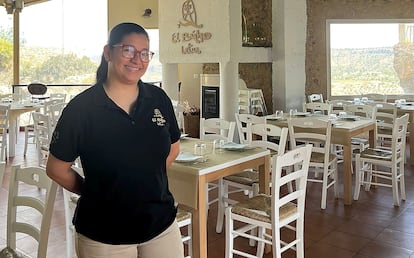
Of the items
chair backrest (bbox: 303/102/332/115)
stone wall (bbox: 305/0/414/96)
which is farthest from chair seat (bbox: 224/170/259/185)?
Answer: stone wall (bbox: 305/0/414/96)

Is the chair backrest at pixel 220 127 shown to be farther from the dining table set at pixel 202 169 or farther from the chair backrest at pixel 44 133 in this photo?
the chair backrest at pixel 44 133

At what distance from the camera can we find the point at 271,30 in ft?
23.6

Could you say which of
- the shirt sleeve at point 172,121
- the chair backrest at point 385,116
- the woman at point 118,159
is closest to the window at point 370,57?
the chair backrest at point 385,116

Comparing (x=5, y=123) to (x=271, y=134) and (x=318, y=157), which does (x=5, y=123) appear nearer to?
(x=271, y=134)

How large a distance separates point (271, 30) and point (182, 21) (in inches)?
61.9

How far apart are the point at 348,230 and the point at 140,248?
2.52 metres

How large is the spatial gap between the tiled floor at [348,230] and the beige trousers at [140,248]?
1.57 metres

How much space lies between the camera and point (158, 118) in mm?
1653

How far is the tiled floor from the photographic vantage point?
10.5 feet

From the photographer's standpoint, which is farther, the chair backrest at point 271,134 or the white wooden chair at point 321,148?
the white wooden chair at point 321,148

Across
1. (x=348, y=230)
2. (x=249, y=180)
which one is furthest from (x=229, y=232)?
(x=348, y=230)

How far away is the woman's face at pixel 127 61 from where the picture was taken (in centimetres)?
160

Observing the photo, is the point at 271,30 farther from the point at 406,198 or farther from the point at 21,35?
the point at 21,35

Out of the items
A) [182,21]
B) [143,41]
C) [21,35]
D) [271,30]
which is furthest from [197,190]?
[21,35]
